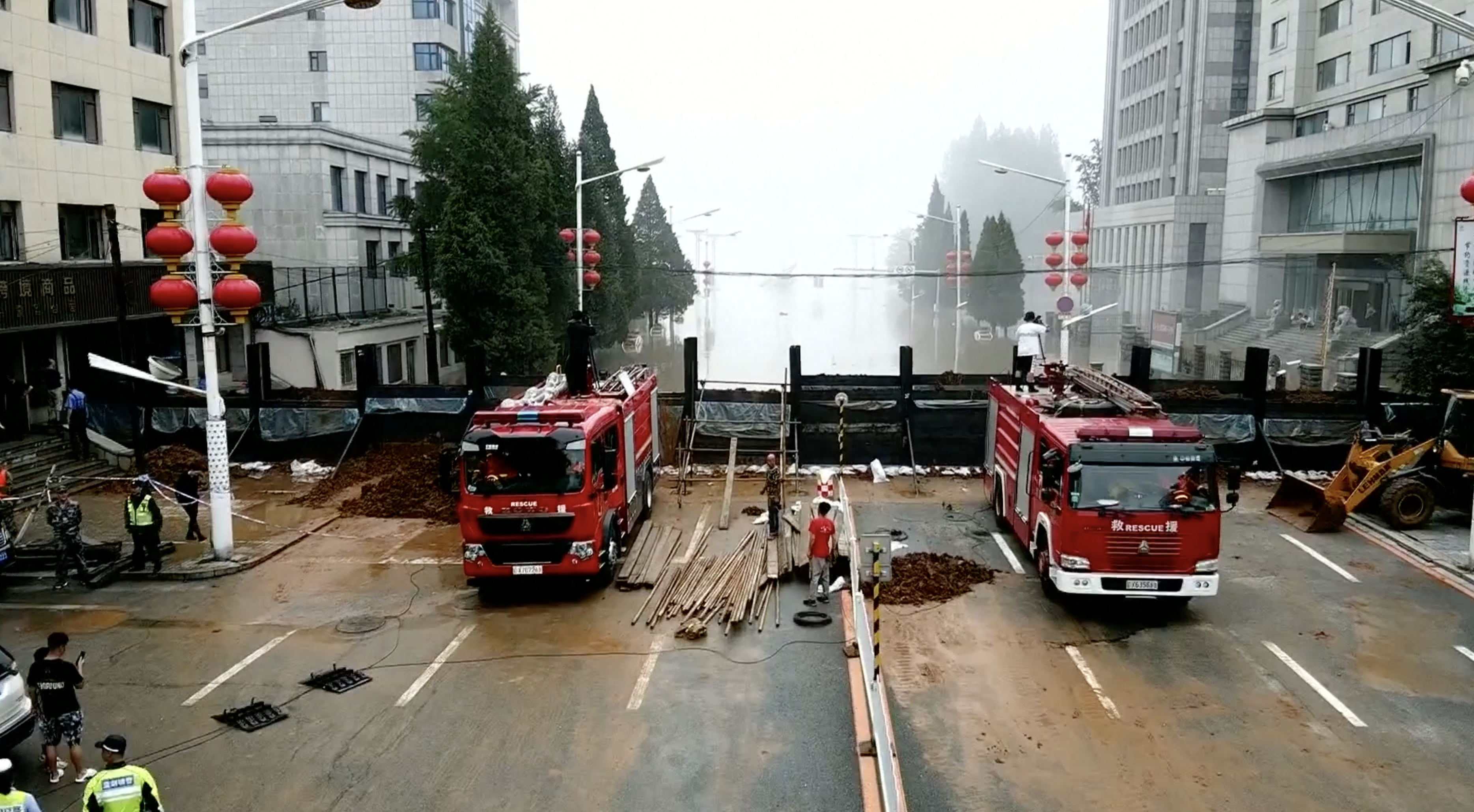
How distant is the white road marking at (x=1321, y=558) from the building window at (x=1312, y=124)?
40.7 m

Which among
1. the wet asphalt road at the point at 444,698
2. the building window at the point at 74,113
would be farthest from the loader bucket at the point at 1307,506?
→ the building window at the point at 74,113

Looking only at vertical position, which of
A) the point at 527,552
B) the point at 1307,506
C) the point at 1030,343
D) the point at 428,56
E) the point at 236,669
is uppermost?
the point at 428,56

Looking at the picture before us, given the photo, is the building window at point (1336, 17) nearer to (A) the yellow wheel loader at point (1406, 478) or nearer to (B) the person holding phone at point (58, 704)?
(A) the yellow wheel loader at point (1406, 478)

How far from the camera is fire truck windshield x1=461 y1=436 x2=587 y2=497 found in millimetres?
15875

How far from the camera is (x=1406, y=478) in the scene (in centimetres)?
2030

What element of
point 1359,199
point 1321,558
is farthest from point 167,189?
point 1359,199

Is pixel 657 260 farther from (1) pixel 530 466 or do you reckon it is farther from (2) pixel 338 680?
(2) pixel 338 680

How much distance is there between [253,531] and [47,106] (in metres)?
15.4

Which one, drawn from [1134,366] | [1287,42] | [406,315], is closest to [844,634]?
[1134,366]

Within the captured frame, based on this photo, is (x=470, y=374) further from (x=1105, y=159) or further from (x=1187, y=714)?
(x=1105, y=159)

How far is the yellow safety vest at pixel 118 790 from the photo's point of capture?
8023 millimetres

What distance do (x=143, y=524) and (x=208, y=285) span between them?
4.03 metres

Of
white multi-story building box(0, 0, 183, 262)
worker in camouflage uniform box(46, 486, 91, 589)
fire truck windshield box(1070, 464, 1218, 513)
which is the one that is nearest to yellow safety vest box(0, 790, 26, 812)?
worker in camouflage uniform box(46, 486, 91, 589)

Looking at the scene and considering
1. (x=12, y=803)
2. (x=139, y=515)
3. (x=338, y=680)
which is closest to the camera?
(x=12, y=803)
